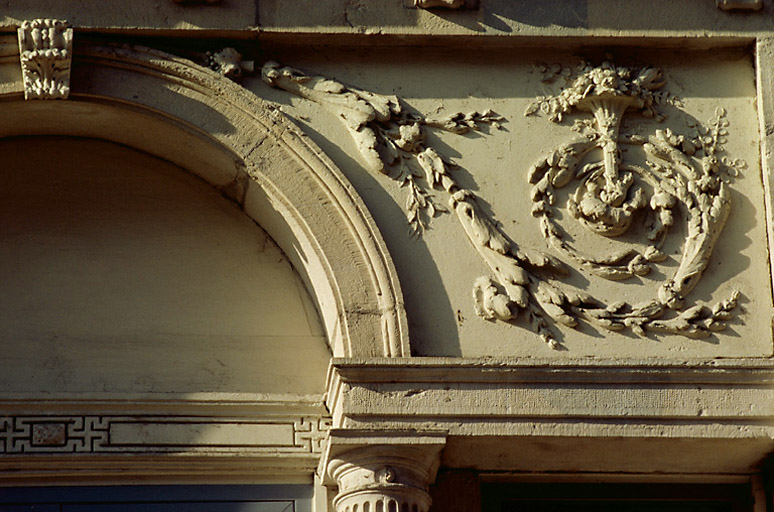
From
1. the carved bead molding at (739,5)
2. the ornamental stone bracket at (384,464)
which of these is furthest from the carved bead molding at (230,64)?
the carved bead molding at (739,5)

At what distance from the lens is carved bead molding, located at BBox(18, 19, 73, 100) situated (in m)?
7.09

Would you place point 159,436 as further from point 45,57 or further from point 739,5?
point 739,5

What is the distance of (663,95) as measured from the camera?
7441mm

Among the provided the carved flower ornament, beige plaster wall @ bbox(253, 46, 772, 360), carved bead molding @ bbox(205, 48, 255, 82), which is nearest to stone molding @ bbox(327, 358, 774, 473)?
beige plaster wall @ bbox(253, 46, 772, 360)

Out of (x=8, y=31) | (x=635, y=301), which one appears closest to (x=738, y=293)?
(x=635, y=301)

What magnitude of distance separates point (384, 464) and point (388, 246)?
3.22ft

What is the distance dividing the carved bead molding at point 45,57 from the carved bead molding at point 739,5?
3028mm

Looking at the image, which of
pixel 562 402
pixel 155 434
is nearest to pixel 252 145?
pixel 155 434

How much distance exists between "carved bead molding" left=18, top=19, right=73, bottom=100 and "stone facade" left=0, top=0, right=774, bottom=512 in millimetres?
12

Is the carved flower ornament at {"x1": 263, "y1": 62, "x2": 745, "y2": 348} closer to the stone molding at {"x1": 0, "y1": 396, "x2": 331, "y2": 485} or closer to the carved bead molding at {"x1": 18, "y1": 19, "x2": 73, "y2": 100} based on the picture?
the carved bead molding at {"x1": 18, "y1": 19, "x2": 73, "y2": 100}

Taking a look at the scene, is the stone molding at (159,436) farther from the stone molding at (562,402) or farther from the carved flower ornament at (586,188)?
the carved flower ornament at (586,188)

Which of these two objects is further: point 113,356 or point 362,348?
point 113,356

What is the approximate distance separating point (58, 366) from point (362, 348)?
149cm

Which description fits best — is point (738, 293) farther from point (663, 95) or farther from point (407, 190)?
point (407, 190)
